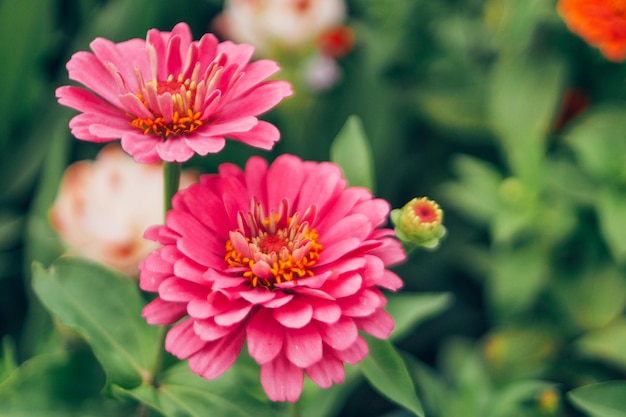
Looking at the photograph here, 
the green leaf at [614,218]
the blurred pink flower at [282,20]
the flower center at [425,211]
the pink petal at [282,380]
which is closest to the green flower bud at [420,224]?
the flower center at [425,211]

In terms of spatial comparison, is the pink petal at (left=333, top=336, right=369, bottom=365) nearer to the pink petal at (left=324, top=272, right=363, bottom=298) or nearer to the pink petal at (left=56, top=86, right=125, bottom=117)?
the pink petal at (left=324, top=272, right=363, bottom=298)

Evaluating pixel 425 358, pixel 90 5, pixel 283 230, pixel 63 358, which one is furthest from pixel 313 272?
pixel 90 5

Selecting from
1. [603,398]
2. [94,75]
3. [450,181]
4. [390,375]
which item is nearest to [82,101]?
[94,75]

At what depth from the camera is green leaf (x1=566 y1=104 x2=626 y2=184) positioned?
2.11 ft

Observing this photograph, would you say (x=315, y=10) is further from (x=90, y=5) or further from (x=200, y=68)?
(x=200, y=68)

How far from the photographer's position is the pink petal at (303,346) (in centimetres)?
35

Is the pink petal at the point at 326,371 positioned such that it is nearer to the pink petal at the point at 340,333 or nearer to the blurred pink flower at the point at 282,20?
the pink petal at the point at 340,333

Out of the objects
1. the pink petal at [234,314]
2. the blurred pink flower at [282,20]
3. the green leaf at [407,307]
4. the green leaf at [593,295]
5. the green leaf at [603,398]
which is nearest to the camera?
the pink petal at [234,314]

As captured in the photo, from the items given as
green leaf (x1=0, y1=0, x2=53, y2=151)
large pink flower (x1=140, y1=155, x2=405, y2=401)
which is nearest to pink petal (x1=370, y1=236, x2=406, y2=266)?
large pink flower (x1=140, y1=155, x2=405, y2=401)

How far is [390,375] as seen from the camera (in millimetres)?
425

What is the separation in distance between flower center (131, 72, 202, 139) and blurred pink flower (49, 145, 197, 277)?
235 mm

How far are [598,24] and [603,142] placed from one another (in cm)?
11

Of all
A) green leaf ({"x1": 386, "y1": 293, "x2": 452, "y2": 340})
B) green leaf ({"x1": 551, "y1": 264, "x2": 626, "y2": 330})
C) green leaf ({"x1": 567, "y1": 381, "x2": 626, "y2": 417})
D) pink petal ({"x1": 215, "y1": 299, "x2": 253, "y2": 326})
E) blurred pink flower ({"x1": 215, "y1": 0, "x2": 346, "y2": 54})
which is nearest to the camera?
pink petal ({"x1": 215, "y1": 299, "x2": 253, "y2": 326})

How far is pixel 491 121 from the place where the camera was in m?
0.80
